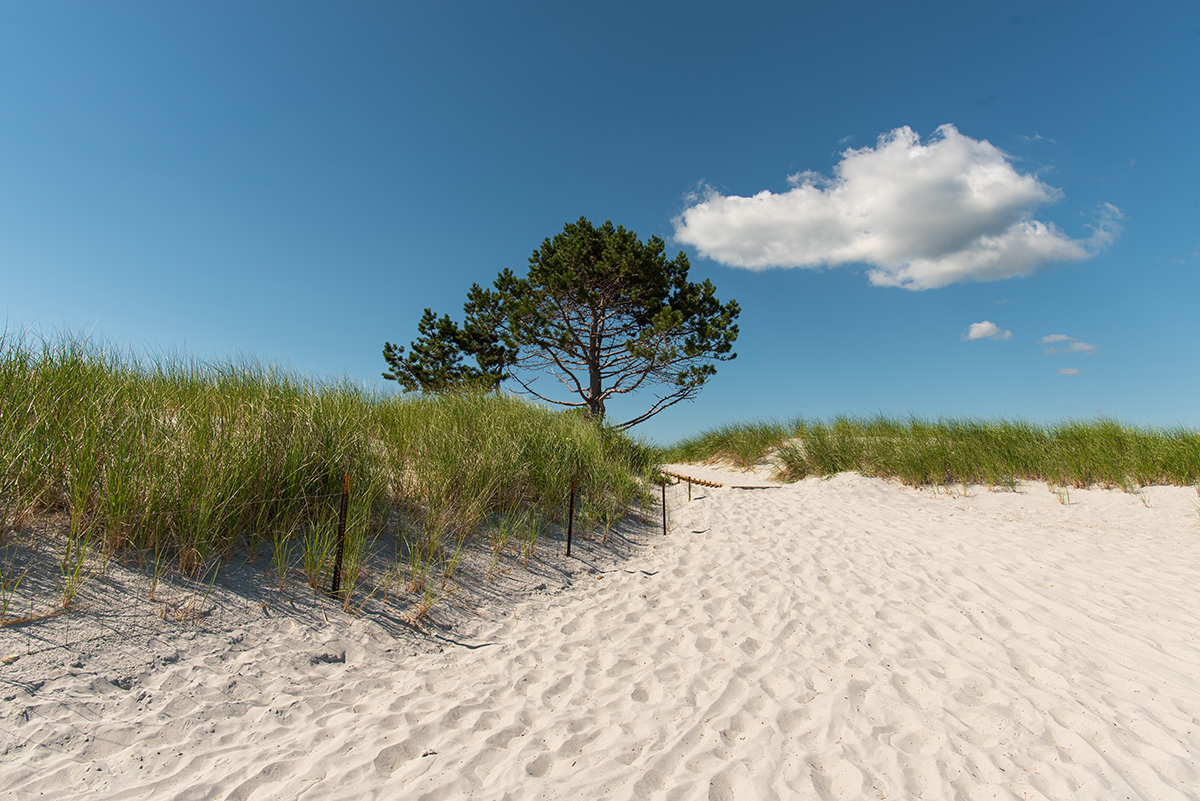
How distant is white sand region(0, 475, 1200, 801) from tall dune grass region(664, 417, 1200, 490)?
642 centimetres

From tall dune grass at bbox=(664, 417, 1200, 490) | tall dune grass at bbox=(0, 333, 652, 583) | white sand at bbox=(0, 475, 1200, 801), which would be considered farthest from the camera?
tall dune grass at bbox=(664, 417, 1200, 490)

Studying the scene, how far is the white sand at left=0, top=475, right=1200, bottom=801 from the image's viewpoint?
2.16 m

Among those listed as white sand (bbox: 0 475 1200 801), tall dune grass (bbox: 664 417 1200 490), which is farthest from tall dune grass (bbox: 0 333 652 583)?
tall dune grass (bbox: 664 417 1200 490)

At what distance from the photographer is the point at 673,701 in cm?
290

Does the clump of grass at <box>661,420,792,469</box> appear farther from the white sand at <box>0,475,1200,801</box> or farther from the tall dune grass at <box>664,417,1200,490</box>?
the white sand at <box>0,475,1200,801</box>

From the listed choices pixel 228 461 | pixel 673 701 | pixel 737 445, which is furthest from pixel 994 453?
pixel 228 461

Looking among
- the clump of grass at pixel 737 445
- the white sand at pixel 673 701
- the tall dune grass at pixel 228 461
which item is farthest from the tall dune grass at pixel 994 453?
the tall dune grass at pixel 228 461

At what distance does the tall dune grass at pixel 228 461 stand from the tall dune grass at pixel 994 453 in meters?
8.51

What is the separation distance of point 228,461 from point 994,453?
13.8 meters

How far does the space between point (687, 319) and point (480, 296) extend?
703 cm

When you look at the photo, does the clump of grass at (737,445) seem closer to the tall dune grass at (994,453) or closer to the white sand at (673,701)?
the tall dune grass at (994,453)

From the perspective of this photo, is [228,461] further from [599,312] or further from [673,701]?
[599,312]

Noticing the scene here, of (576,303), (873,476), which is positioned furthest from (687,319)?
(873,476)

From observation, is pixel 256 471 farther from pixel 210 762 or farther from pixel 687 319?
pixel 687 319
